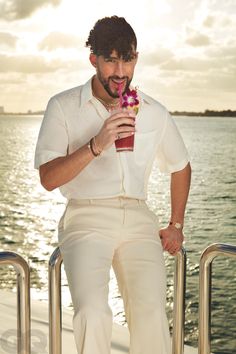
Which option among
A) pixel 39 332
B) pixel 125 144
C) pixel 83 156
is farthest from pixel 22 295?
pixel 39 332

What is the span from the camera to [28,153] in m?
79.5

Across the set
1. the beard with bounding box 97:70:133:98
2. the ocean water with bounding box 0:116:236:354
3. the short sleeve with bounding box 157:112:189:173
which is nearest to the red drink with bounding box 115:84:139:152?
the beard with bounding box 97:70:133:98

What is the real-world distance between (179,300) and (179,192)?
46cm

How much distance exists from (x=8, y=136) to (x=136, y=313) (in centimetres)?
10334

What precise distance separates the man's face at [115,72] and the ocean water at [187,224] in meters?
20.6

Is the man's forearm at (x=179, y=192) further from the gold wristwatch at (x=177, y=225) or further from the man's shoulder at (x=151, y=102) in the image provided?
the man's shoulder at (x=151, y=102)

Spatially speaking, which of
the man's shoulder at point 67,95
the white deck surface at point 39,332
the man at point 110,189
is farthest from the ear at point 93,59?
the white deck surface at point 39,332

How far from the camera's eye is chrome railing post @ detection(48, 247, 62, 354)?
2653 mm

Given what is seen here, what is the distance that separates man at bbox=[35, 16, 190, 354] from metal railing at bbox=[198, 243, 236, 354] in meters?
0.15

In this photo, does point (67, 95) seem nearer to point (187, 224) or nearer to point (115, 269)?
point (115, 269)

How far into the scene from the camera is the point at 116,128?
8.54ft

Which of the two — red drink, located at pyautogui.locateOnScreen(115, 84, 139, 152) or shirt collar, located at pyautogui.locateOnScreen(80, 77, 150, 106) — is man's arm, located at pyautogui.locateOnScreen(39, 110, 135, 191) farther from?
shirt collar, located at pyautogui.locateOnScreen(80, 77, 150, 106)

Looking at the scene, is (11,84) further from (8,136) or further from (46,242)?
(8,136)

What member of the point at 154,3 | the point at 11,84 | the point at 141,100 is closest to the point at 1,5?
the point at 11,84
